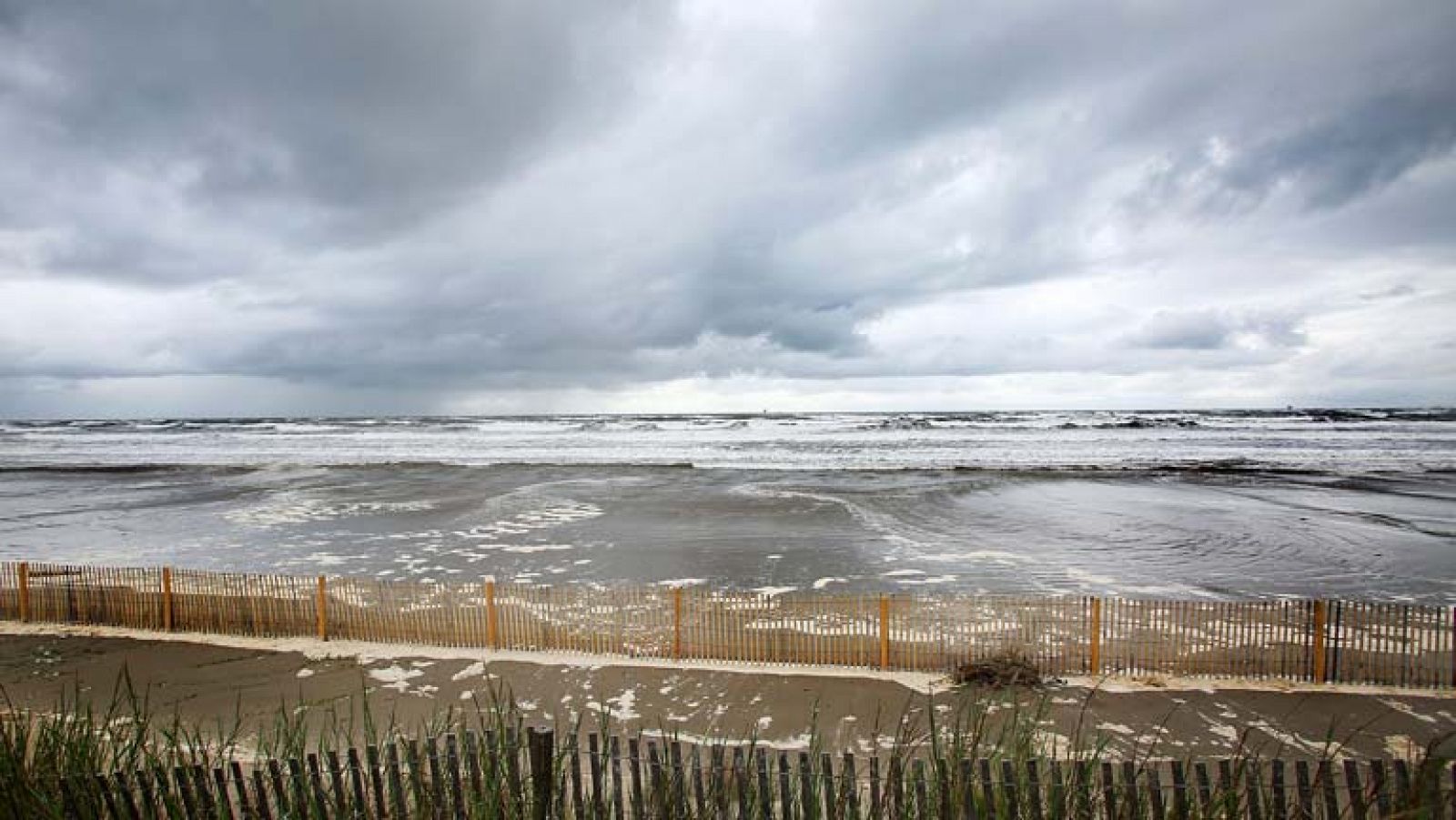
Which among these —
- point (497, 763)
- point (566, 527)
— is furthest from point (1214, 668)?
point (566, 527)

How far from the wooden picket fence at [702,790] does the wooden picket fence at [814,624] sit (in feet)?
17.1

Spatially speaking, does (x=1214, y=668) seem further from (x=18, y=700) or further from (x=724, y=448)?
(x=724, y=448)

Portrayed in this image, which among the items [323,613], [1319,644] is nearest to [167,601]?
[323,613]

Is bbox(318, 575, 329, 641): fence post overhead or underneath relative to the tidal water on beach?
overhead

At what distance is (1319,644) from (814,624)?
20.4ft

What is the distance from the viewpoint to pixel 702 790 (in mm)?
4266

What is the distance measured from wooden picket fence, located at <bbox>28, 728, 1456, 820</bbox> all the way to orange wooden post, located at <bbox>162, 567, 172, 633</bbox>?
8609 mm

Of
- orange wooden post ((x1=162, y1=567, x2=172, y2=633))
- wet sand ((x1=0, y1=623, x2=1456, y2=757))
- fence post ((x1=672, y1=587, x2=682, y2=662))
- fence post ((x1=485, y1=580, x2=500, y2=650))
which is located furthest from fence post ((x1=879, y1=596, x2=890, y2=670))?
orange wooden post ((x1=162, y1=567, x2=172, y2=633))

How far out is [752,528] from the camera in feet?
71.4

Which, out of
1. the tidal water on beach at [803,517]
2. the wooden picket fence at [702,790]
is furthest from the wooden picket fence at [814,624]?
the wooden picket fence at [702,790]

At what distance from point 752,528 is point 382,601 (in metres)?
12.2

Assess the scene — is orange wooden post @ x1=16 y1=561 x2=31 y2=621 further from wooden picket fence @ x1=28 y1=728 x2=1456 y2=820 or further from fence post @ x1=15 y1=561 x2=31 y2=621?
wooden picket fence @ x1=28 y1=728 x2=1456 y2=820

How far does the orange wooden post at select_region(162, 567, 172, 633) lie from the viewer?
11477mm

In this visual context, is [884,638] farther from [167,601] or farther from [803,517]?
[803,517]
